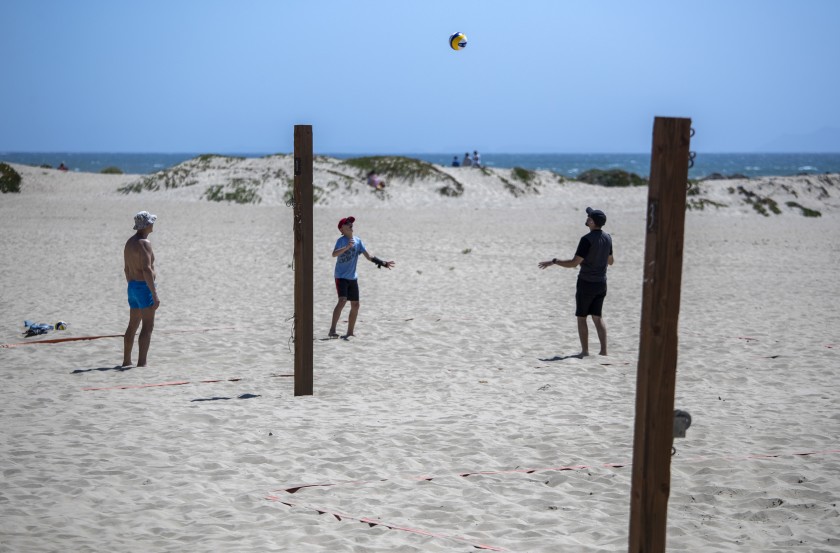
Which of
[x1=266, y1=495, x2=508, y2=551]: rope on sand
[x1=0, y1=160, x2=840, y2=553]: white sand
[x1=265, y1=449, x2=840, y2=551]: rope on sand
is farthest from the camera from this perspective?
[x1=0, y1=160, x2=840, y2=553]: white sand

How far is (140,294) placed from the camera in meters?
8.38

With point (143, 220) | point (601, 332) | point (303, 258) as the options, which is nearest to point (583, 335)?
point (601, 332)

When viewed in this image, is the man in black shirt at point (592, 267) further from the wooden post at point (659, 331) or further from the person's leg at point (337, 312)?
the wooden post at point (659, 331)

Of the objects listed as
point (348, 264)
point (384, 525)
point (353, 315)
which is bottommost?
point (384, 525)

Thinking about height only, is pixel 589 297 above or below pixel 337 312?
above

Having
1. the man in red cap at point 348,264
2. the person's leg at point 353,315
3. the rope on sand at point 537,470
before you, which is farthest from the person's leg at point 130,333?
the rope on sand at point 537,470

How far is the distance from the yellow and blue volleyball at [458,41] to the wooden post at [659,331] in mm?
7529

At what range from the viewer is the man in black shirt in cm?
894

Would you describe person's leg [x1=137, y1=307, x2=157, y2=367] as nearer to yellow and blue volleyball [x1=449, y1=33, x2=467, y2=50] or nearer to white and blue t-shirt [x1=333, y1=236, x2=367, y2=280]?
white and blue t-shirt [x1=333, y1=236, x2=367, y2=280]

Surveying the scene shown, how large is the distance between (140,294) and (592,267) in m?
4.47

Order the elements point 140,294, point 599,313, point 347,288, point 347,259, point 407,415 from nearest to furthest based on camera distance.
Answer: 1. point 407,415
2. point 140,294
3. point 599,313
4. point 347,259
5. point 347,288

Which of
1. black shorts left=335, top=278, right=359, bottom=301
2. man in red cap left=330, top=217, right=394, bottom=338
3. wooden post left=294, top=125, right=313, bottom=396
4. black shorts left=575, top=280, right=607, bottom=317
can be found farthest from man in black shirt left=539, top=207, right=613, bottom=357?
wooden post left=294, top=125, right=313, bottom=396

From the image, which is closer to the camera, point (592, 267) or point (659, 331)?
point (659, 331)

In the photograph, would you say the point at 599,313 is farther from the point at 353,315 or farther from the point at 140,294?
the point at 140,294
